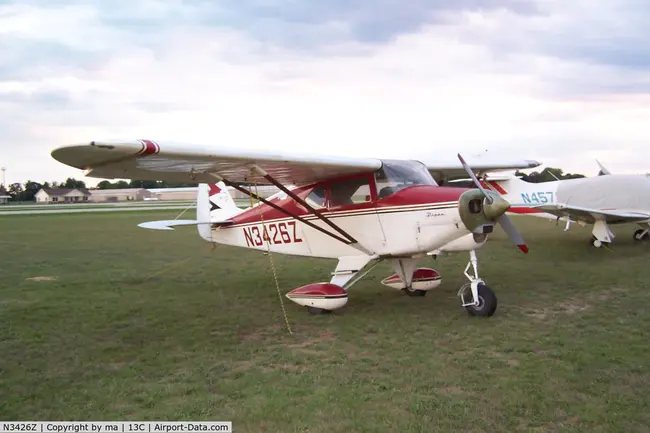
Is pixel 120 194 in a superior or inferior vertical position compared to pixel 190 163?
inferior

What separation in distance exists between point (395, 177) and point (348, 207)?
79 cm

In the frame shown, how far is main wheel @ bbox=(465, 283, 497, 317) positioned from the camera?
7105 millimetres

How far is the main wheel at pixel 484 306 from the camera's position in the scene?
7105 mm

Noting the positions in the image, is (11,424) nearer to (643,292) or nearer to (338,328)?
(338,328)

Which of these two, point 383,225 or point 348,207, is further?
point 348,207

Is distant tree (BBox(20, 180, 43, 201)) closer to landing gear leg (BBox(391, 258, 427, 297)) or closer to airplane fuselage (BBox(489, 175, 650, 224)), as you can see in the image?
airplane fuselage (BBox(489, 175, 650, 224))

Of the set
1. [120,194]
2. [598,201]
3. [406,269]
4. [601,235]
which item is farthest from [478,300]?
[120,194]

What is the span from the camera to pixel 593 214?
15.3 metres

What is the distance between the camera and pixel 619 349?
5613 mm

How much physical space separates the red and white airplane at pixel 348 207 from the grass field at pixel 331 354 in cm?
42

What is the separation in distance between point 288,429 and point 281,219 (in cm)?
544

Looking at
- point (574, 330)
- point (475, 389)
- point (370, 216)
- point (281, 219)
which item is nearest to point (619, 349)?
point (574, 330)

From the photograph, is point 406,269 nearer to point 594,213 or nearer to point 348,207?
Answer: point 348,207

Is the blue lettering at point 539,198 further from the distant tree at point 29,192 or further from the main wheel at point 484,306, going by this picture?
the distant tree at point 29,192
